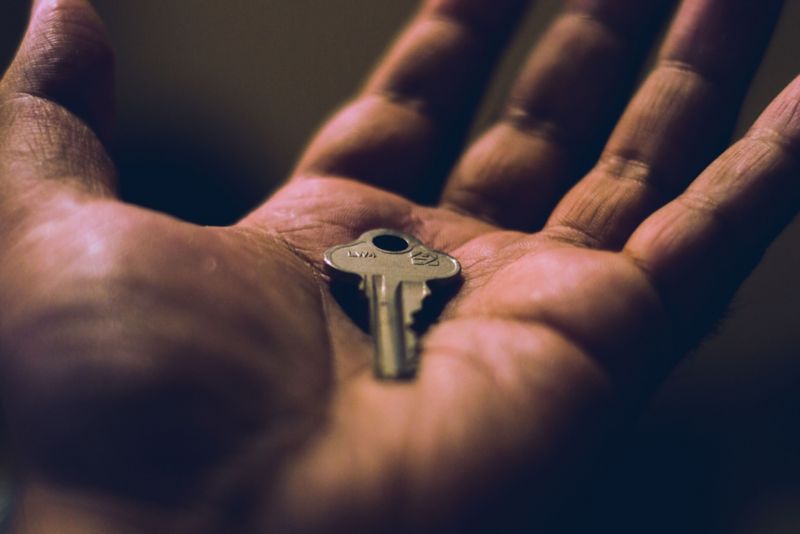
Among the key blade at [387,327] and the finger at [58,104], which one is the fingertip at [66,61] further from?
the key blade at [387,327]

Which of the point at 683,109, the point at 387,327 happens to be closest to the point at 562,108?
the point at 683,109

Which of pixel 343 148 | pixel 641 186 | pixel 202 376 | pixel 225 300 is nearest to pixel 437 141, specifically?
pixel 343 148

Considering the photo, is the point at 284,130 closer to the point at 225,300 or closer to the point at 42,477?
the point at 225,300

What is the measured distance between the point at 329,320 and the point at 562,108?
0.88 m

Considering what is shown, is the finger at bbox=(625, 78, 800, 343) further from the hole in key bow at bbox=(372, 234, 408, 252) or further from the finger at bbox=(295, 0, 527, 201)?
the finger at bbox=(295, 0, 527, 201)

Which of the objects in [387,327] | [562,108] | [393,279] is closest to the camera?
[387,327]

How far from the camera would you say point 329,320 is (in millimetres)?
1216

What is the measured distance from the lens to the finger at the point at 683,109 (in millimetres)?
1465

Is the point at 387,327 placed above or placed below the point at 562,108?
below

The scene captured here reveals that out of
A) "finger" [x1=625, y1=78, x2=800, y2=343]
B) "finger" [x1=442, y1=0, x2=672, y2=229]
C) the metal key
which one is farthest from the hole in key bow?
"finger" [x1=625, y1=78, x2=800, y2=343]

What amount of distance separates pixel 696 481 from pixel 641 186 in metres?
0.87

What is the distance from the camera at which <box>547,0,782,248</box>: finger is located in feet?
4.81

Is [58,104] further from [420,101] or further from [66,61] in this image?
[420,101]

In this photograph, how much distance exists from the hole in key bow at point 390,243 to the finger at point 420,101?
29 cm
